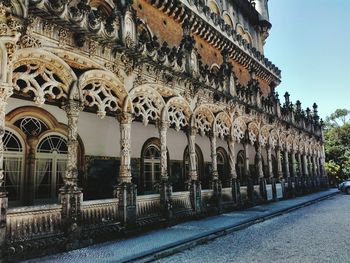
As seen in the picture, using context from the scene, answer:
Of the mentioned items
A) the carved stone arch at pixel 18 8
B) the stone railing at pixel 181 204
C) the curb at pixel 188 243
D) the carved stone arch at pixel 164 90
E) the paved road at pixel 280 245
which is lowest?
the paved road at pixel 280 245

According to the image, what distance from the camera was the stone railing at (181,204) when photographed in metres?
10.1

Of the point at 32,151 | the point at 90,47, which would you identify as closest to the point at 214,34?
the point at 90,47

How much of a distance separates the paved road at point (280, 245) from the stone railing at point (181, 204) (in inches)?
86.0

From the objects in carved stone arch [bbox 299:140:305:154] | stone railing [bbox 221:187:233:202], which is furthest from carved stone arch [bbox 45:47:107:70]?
carved stone arch [bbox 299:140:305:154]

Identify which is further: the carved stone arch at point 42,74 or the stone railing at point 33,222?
the carved stone arch at point 42,74

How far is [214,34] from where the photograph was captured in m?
18.0

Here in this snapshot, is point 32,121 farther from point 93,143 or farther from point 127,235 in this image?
point 127,235

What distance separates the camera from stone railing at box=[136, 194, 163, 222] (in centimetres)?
880

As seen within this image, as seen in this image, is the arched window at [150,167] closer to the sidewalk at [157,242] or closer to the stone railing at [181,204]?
the stone railing at [181,204]

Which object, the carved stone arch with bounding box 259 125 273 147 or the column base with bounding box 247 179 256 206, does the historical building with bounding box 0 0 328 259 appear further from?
the carved stone arch with bounding box 259 125 273 147

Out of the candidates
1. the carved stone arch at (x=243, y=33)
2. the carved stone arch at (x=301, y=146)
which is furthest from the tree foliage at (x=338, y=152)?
the carved stone arch at (x=243, y=33)

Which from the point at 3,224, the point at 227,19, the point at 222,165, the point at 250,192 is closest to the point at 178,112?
the point at 250,192

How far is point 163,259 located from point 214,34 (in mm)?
14957

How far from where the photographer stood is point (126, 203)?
822 centimetres
